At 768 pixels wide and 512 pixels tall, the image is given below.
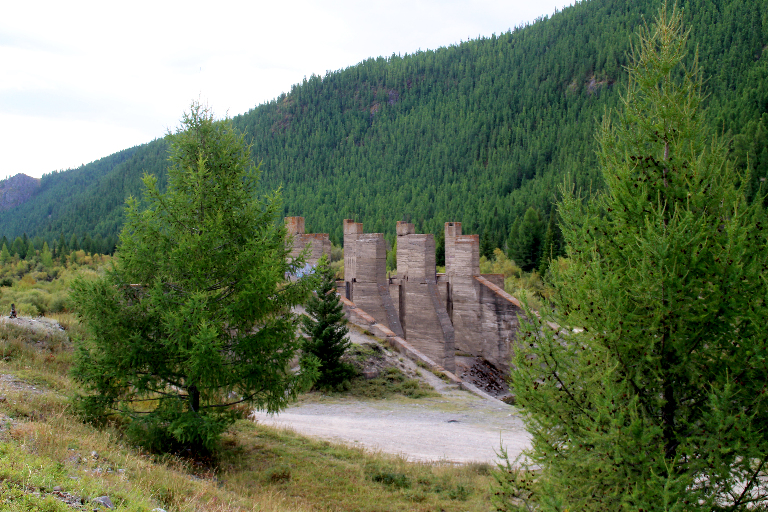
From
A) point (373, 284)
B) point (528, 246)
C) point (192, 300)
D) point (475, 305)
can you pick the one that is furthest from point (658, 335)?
point (528, 246)

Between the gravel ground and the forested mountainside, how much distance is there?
56.0 meters

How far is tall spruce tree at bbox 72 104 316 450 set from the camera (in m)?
8.92

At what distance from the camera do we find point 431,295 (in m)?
27.0

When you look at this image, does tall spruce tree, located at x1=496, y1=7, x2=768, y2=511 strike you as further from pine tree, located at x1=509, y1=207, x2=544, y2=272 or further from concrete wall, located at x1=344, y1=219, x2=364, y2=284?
pine tree, located at x1=509, y1=207, x2=544, y2=272

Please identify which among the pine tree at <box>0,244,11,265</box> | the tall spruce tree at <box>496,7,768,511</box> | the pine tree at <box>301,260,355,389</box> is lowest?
the pine tree at <box>301,260,355,389</box>

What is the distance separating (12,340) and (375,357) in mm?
12205

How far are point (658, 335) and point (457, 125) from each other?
129 m

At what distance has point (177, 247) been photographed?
30.8ft

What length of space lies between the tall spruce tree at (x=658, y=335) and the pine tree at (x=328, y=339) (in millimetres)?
14055

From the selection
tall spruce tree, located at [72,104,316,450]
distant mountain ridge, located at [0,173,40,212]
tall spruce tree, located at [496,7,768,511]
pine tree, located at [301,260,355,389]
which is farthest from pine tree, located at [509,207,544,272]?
distant mountain ridge, located at [0,173,40,212]

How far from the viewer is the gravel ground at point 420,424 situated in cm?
1291

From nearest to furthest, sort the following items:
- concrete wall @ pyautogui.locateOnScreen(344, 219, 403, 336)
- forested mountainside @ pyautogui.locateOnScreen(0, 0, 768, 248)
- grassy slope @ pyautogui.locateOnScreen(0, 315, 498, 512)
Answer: grassy slope @ pyautogui.locateOnScreen(0, 315, 498, 512), concrete wall @ pyautogui.locateOnScreen(344, 219, 403, 336), forested mountainside @ pyautogui.locateOnScreen(0, 0, 768, 248)

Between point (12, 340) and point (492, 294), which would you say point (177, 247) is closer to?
point (12, 340)

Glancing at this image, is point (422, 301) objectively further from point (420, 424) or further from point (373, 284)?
point (420, 424)
